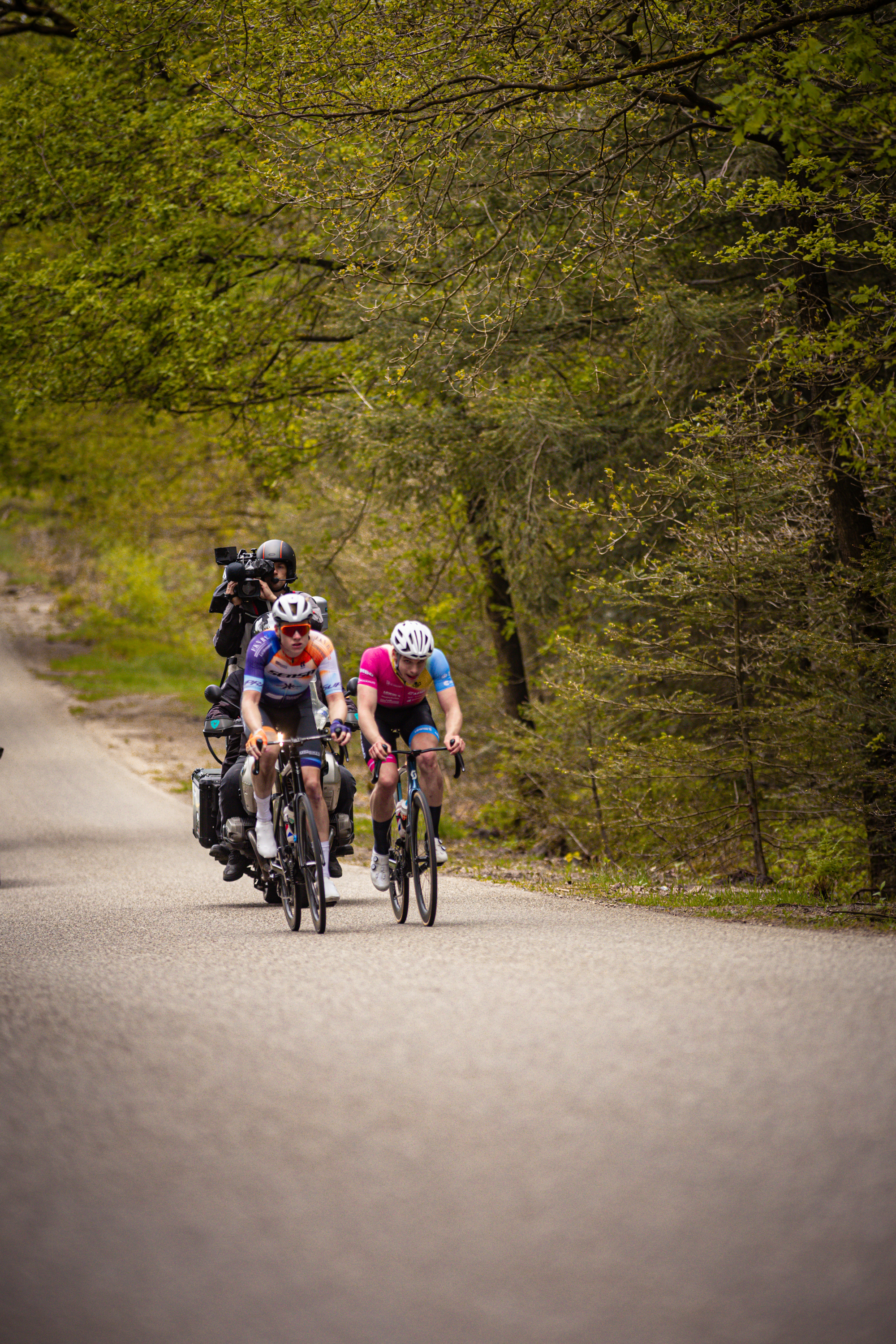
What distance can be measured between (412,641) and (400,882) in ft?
5.45

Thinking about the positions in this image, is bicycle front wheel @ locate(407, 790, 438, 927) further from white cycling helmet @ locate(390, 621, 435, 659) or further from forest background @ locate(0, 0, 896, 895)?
forest background @ locate(0, 0, 896, 895)

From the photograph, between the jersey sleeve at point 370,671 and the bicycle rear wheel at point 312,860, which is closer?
the bicycle rear wheel at point 312,860

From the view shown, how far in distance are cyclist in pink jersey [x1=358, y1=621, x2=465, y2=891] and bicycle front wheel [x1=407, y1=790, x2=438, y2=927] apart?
10cm

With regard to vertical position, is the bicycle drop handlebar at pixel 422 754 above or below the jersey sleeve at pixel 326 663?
below

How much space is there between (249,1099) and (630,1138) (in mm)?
1359

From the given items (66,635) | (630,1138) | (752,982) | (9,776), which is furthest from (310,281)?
(66,635)

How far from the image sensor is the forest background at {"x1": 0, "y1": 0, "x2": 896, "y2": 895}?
33.2 feet

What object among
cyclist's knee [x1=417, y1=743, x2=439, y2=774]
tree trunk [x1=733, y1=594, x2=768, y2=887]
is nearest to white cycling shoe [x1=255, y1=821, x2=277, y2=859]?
cyclist's knee [x1=417, y1=743, x2=439, y2=774]

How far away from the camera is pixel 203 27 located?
1434 centimetres

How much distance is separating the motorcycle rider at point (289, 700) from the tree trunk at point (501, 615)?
6698mm

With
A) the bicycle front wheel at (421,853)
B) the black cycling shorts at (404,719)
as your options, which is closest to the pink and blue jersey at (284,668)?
the black cycling shorts at (404,719)

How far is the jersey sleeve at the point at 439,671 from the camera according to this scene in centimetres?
920

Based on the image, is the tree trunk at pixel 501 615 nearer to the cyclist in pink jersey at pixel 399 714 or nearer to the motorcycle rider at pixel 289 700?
the cyclist in pink jersey at pixel 399 714

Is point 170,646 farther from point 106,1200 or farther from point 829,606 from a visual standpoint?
point 106,1200
